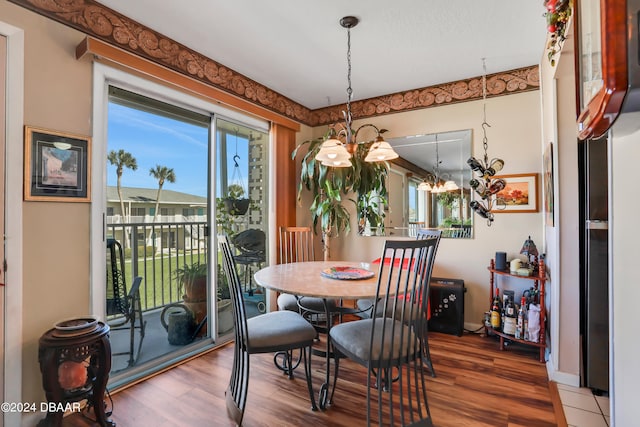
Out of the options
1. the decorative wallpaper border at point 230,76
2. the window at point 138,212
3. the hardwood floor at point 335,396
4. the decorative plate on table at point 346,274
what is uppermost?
the decorative wallpaper border at point 230,76

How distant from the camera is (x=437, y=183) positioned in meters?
3.37

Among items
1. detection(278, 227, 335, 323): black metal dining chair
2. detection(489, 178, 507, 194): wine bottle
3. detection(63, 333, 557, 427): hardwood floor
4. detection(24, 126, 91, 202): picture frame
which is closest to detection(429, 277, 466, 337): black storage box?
detection(63, 333, 557, 427): hardwood floor

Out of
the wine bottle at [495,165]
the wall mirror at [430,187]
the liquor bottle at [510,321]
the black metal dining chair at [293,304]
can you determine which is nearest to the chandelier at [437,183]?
the wall mirror at [430,187]

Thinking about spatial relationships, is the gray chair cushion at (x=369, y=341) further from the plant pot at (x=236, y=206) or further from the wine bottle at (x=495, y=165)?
the wine bottle at (x=495, y=165)

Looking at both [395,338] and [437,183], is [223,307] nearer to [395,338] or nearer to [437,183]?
[395,338]

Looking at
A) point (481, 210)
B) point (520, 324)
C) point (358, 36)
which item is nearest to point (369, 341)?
Answer: point (520, 324)

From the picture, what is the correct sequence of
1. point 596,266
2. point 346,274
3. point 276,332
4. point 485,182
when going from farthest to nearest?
point 485,182 < point 346,274 < point 596,266 < point 276,332

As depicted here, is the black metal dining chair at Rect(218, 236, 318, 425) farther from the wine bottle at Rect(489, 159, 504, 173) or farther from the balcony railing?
the wine bottle at Rect(489, 159, 504, 173)

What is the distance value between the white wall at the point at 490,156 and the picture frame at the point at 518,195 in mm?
58

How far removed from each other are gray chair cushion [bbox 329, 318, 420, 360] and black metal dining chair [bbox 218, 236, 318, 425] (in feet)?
0.70

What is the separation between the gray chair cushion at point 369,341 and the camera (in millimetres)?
1608

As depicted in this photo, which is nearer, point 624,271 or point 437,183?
point 624,271

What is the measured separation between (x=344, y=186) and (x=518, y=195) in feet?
5.52

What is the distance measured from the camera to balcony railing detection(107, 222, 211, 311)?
8.13 feet
